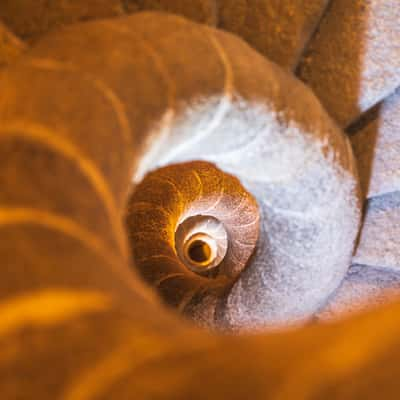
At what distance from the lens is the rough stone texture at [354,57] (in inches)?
79.7

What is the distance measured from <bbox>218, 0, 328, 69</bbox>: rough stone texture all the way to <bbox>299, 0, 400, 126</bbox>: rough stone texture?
12cm

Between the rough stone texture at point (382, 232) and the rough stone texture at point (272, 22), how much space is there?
85 cm

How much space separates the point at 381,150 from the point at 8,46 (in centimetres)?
167

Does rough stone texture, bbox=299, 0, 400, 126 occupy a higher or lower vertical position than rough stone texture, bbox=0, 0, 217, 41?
higher

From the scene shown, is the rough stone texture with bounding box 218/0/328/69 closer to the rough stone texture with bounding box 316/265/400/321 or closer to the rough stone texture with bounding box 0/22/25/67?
the rough stone texture with bounding box 0/22/25/67

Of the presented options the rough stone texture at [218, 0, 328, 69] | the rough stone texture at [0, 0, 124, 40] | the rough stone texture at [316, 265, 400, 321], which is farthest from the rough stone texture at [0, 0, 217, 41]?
the rough stone texture at [316, 265, 400, 321]

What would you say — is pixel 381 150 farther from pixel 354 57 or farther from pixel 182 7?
pixel 182 7

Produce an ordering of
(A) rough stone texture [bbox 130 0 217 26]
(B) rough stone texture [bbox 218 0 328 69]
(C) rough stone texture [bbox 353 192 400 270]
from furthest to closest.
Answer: (C) rough stone texture [bbox 353 192 400 270] → (B) rough stone texture [bbox 218 0 328 69] → (A) rough stone texture [bbox 130 0 217 26]

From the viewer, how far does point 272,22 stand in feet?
6.55

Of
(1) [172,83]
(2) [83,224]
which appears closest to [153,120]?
(1) [172,83]

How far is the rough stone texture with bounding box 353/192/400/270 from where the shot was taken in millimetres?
2330

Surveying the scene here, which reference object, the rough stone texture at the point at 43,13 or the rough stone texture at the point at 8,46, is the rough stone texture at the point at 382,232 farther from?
the rough stone texture at the point at 8,46

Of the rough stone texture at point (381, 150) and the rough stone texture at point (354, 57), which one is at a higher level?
the rough stone texture at point (354, 57)

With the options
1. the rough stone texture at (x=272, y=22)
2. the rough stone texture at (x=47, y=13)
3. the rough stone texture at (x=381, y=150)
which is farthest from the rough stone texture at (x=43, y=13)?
the rough stone texture at (x=381, y=150)
